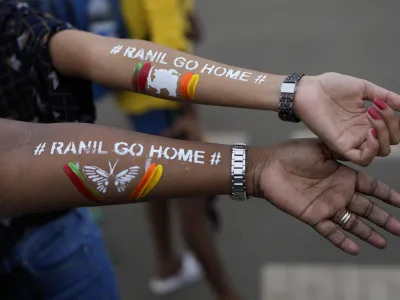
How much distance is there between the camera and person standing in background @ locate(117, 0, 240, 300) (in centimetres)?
312

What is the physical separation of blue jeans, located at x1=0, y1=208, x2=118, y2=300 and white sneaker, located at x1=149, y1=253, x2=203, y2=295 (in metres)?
1.59

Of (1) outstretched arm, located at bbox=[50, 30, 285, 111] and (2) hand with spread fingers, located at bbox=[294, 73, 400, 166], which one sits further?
(1) outstretched arm, located at bbox=[50, 30, 285, 111]

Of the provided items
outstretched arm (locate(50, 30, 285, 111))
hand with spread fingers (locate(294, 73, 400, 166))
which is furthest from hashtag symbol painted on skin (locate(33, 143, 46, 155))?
hand with spread fingers (locate(294, 73, 400, 166))

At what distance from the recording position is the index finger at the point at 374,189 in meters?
1.81

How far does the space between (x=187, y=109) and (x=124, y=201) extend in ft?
5.01

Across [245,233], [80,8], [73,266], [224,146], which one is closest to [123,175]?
[224,146]

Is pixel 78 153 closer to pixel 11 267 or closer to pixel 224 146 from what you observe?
pixel 224 146

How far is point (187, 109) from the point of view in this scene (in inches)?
129

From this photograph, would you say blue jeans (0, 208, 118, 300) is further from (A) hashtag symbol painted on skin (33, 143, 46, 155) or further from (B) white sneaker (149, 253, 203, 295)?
(B) white sneaker (149, 253, 203, 295)

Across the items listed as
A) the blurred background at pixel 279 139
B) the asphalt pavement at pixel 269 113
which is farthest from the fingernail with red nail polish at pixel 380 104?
the asphalt pavement at pixel 269 113

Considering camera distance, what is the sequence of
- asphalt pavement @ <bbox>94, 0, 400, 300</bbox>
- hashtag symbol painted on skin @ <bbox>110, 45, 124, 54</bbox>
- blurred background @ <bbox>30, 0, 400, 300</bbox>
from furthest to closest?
asphalt pavement @ <bbox>94, 0, 400, 300</bbox>
blurred background @ <bbox>30, 0, 400, 300</bbox>
hashtag symbol painted on skin @ <bbox>110, 45, 124, 54</bbox>

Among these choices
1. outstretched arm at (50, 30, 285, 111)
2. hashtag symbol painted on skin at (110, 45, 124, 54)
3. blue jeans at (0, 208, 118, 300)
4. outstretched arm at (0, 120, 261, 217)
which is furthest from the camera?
blue jeans at (0, 208, 118, 300)

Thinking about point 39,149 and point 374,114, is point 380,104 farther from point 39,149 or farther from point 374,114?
point 39,149

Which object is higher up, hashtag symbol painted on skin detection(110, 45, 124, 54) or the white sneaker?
hashtag symbol painted on skin detection(110, 45, 124, 54)
